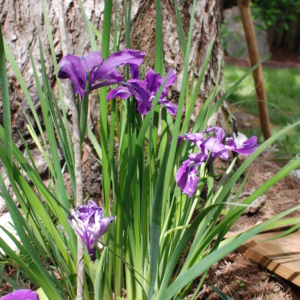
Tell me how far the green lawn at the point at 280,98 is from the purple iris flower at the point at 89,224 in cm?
192

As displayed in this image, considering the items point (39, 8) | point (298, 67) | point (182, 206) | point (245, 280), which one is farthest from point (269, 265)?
point (298, 67)

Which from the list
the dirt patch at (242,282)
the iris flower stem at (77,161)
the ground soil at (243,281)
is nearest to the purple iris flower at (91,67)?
the iris flower stem at (77,161)

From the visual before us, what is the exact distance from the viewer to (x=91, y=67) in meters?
0.65

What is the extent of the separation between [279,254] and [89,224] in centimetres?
85

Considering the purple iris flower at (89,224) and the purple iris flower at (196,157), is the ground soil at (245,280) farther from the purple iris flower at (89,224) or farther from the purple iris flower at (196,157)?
the purple iris flower at (89,224)

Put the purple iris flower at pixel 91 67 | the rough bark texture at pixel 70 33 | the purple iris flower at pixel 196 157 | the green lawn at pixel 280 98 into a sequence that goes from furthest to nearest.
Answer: the green lawn at pixel 280 98 < the rough bark texture at pixel 70 33 < the purple iris flower at pixel 196 157 < the purple iris flower at pixel 91 67

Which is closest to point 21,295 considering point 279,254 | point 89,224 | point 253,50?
point 89,224

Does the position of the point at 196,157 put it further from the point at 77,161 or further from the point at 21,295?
the point at 21,295

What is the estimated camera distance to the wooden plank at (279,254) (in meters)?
1.11

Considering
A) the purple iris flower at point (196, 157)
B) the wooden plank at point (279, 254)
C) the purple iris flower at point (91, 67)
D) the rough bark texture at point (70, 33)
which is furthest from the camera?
the rough bark texture at point (70, 33)

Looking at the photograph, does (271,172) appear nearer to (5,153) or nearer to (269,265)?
(269,265)

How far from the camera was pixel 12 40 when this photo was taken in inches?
52.9

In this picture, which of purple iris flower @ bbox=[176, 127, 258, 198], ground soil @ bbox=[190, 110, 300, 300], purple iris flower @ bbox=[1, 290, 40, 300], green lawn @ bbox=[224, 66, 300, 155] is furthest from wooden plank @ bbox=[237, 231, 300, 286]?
green lawn @ bbox=[224, 66, 300, 155]

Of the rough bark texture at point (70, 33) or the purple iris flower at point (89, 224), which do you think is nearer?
the purple iris flower at point (89, 224)
